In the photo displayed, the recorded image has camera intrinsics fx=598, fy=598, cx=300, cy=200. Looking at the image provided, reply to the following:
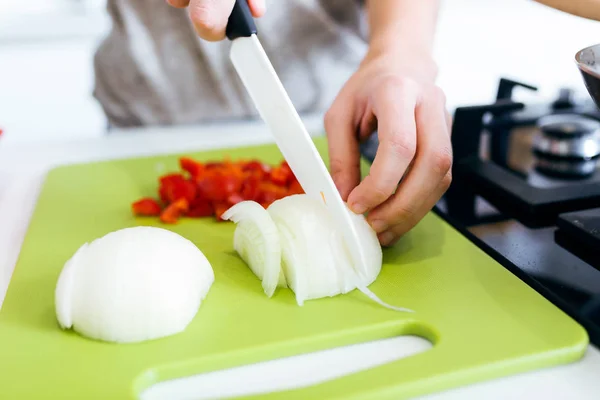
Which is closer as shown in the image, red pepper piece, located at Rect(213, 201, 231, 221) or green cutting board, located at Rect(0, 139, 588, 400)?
green cutting board, located at Rect(0, 139, 588, 400)

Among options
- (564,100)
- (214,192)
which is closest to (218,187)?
(214,192)

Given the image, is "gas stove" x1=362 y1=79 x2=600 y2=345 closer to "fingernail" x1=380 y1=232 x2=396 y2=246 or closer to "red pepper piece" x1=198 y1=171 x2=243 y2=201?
"fingernail" x1=380 y1=232 x2=396 y2=246

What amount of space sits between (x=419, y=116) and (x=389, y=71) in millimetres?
112

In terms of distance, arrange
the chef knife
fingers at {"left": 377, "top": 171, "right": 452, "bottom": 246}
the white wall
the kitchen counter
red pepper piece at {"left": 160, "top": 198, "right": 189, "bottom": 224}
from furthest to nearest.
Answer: the white wall, red pepper piece at {"left": 160, "top": 198, "right": 189, "bottom": 224}, fingers at {"left": 377, "top": 171, "right": 452, "bottom": 246}, the chef knife, the kitchen counter

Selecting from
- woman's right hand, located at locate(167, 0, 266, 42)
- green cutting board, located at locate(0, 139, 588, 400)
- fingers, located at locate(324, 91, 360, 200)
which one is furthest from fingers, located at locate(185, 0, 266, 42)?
green cutting board, located at locate(0, 139, 588, 400)

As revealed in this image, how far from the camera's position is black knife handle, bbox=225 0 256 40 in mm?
785

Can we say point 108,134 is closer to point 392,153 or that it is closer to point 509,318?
point 392,153

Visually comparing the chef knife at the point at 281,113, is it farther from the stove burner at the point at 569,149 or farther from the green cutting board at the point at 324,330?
the stove burner at the point at 569,149

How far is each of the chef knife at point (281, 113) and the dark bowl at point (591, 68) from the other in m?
0.34

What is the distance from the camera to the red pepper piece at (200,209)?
1.04m

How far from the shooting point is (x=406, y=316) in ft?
2.44

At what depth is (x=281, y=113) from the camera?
0.80 metres

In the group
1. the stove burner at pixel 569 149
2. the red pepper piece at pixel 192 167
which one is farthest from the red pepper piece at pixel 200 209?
the stove burner at pixel 569 149

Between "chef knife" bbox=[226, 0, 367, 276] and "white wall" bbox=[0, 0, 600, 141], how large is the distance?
1.61m
